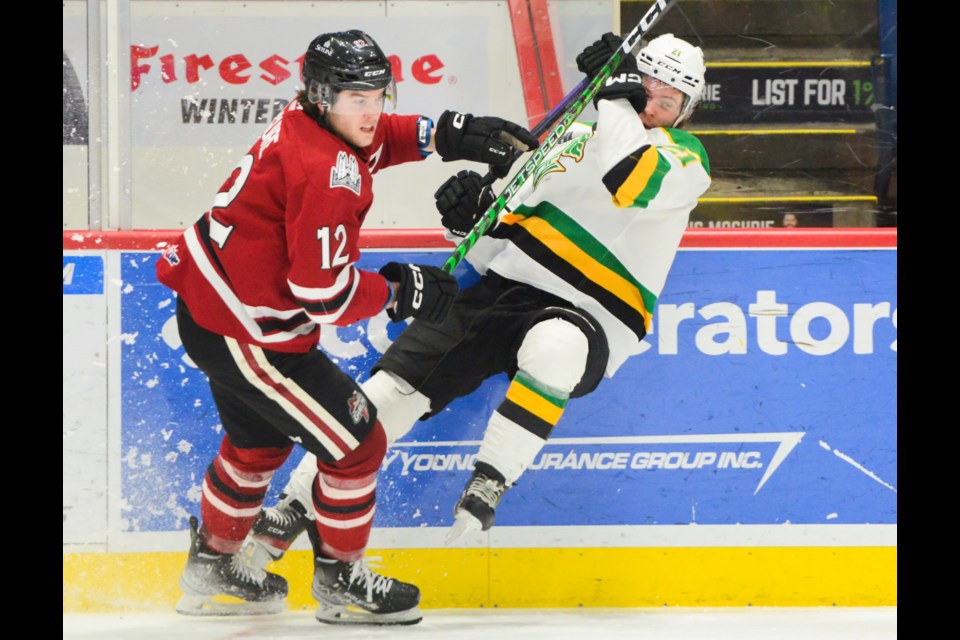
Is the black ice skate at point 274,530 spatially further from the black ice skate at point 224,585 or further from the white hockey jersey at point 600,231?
the white hockey jersey at point 600,231

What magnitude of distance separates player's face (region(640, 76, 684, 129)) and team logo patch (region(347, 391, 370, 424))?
34.7 inches

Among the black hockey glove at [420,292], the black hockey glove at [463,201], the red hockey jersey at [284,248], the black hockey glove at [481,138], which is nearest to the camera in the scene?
the red hockey jersey at [284,248]

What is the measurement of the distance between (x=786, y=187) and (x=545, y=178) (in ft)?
2.22

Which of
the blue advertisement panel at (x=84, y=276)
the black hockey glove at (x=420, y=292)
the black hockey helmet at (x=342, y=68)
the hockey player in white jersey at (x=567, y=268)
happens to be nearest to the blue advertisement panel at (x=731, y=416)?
the hockey player in white jersey at (x=567, y=268)

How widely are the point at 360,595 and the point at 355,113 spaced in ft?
3.25

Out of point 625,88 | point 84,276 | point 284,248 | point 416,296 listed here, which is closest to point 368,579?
point 416,296

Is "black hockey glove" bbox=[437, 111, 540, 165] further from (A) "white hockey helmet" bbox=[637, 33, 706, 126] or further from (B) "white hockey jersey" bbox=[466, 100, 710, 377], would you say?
(A) "white hockey helmet" bbox=[637, 33, 706, 126]

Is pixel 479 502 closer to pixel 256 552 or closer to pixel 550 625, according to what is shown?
pixel 550 625

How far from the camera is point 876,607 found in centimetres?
304

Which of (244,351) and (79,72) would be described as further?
(79,72)

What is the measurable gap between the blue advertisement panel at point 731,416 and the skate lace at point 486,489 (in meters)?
0.30

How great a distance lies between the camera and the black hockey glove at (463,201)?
113 inches

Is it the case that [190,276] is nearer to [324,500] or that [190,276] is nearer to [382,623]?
[324,500]

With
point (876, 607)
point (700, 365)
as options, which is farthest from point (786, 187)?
point (876, 607)
